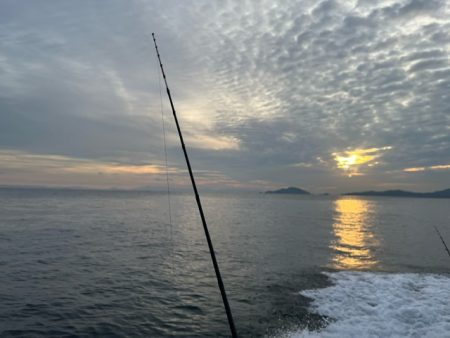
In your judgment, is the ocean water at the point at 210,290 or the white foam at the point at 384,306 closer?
the white foam at the point at 384,306

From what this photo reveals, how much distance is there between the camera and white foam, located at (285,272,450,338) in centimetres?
1408

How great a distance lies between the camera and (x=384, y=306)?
56.2 feet

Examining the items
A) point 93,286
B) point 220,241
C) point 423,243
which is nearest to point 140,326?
point 93,286

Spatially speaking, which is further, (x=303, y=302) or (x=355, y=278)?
(x=355, y=278)

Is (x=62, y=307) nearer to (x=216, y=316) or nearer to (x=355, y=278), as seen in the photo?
(x=216, y=316)

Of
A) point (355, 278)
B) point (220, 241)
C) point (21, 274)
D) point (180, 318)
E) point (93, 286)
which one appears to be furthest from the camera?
point (220, 241)

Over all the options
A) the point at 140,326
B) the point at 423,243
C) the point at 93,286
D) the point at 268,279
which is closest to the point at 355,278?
the point at 268,279

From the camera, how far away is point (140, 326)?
14641 mm

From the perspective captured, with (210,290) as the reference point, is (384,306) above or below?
above

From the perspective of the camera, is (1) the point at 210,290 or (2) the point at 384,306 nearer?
(2) the point at 384,306

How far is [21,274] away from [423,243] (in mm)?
45432

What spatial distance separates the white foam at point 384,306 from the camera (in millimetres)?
14078

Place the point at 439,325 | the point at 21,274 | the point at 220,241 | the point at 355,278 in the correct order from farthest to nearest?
the point at 220,241 → the point at 355,278 → the point at 21,274 → the point at 439,325

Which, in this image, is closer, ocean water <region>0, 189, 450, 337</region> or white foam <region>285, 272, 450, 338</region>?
white foam <region>285, 272, 450, 338</region>
